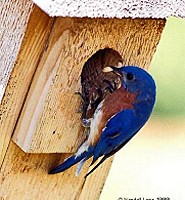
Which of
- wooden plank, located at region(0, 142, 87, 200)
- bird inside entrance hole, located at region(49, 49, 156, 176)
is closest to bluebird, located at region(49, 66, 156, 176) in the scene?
bird inside entrance hole, located at region(49, 49, 156, 176)

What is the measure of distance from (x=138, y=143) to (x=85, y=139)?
230 centimetres

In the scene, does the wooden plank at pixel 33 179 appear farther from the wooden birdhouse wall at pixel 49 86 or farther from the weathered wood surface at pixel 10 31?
the weathered wood surface at pixel 10 31

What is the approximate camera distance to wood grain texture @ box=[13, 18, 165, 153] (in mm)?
1685

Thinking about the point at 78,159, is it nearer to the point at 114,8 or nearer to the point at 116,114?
the point at 116,114

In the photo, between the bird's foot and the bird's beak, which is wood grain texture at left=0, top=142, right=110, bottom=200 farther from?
the bird's beak

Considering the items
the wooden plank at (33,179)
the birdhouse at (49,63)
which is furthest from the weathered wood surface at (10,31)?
the wooden plank at (33,179)

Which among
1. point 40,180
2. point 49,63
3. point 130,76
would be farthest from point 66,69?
point 40,180

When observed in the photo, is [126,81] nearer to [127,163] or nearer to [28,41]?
[28,41]

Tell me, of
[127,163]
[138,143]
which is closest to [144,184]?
[127,163]

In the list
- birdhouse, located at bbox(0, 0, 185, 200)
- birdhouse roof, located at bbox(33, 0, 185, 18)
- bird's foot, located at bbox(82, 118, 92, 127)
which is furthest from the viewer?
bird's foot, located at bbox(82, 118, 92, 127)

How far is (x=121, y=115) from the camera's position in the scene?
1.73 metres

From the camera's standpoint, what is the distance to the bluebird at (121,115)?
1.72 m

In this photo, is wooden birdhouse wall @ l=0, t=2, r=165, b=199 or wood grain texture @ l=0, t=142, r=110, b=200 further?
wood grain texture @ l=0, t=142, r=110, b=200

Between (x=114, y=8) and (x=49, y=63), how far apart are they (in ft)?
0.63
